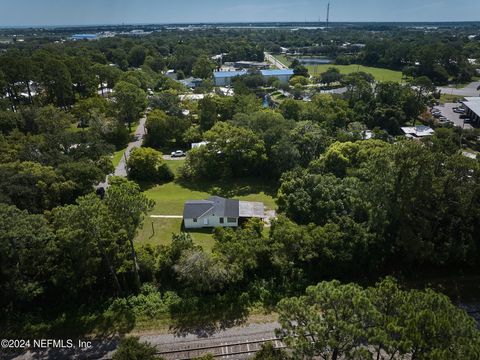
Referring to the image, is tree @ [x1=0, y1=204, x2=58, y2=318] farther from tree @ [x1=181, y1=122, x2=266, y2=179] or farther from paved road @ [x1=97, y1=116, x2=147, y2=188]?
tree @ [x1=181, y1=122, x2=266, y2=179]

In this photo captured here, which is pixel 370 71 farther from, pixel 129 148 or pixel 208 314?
pixel 208 314

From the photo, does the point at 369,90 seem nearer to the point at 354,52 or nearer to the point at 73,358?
the point at 73,358

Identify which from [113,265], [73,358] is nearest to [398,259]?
[113,265]

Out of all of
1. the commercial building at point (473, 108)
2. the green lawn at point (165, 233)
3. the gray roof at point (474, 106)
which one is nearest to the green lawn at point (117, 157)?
the green lawn at point (165, 233)

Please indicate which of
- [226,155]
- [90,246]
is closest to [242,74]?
[226,155]

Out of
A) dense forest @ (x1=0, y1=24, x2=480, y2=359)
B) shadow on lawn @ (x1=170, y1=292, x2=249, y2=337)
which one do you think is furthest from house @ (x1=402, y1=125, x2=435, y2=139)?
shadow on lawn @ (x1=170, y1=292, x2=249, y2=337)

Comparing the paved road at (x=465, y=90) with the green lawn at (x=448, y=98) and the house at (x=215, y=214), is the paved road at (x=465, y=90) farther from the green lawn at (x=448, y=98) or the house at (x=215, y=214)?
the house at (x=215, y=214)
